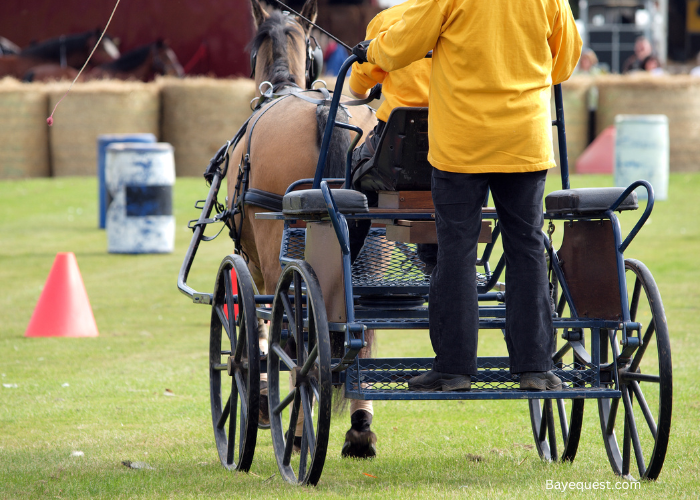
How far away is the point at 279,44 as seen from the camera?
19.5 feet

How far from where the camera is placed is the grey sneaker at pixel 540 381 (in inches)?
141

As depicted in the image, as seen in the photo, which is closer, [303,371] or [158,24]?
[303,371]

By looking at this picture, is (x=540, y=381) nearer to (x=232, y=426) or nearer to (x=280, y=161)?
(x=232, y=426)

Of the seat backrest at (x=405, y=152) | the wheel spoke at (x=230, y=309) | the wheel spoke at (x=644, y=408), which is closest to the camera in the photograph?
the wheel spoke at (x=644, y=408)

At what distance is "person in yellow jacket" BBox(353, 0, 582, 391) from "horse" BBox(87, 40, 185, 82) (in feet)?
62.8

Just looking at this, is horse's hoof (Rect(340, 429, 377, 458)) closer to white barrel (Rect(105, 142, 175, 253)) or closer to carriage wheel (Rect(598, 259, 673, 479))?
carriage wheel (Rect(598, 259, 673, 479))

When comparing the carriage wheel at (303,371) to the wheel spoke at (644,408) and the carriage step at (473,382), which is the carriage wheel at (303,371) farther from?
the wheel spoke at (644,408)

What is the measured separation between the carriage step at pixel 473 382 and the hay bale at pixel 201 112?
1516 centimetres

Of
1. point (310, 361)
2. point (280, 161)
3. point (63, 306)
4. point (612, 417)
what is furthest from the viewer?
point (63, 306)

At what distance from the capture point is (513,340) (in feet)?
11.9

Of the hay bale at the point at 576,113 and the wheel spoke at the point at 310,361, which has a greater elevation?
the hay bale at the point at 576,113

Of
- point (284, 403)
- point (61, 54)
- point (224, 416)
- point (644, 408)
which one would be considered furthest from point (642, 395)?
point (61, 54)

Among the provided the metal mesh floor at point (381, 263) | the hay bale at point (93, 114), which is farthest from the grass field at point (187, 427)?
the hay bale at point (93, 114)

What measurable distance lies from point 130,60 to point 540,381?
19.9 m
